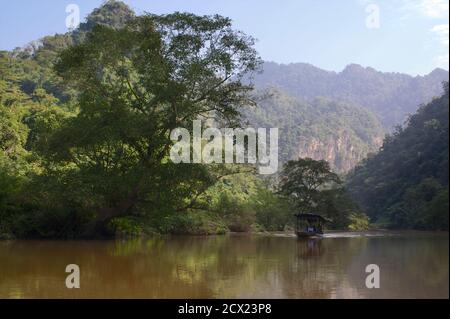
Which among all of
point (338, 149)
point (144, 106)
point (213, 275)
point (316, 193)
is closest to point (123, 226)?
point (144, 106)

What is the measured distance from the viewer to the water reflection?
29.9 ft

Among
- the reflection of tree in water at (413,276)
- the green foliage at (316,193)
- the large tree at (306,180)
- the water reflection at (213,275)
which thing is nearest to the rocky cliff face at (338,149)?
the green foliage at (316,193)

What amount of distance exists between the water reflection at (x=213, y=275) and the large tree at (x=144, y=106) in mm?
3844

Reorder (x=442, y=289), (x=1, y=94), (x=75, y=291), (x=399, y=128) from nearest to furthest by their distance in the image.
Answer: (x=442, y=289), (x=75, y=291), (x=1, y=94), (x=399, y=128)

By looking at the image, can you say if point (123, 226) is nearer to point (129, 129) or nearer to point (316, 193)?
point (129, 129)

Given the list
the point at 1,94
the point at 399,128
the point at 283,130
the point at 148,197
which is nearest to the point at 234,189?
the point at 1,94

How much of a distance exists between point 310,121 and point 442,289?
417 feet

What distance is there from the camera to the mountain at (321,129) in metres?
119

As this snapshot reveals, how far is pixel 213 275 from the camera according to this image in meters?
12.4

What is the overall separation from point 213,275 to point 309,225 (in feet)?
75.3

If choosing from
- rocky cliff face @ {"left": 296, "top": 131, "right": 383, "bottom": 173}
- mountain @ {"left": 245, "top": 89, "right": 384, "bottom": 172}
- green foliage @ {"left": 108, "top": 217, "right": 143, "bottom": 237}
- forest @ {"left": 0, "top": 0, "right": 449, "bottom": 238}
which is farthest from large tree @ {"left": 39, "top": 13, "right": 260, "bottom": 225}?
rocky cliff face @ {"left": 296, "top": 131, "right": 383, "bottom": 173}
